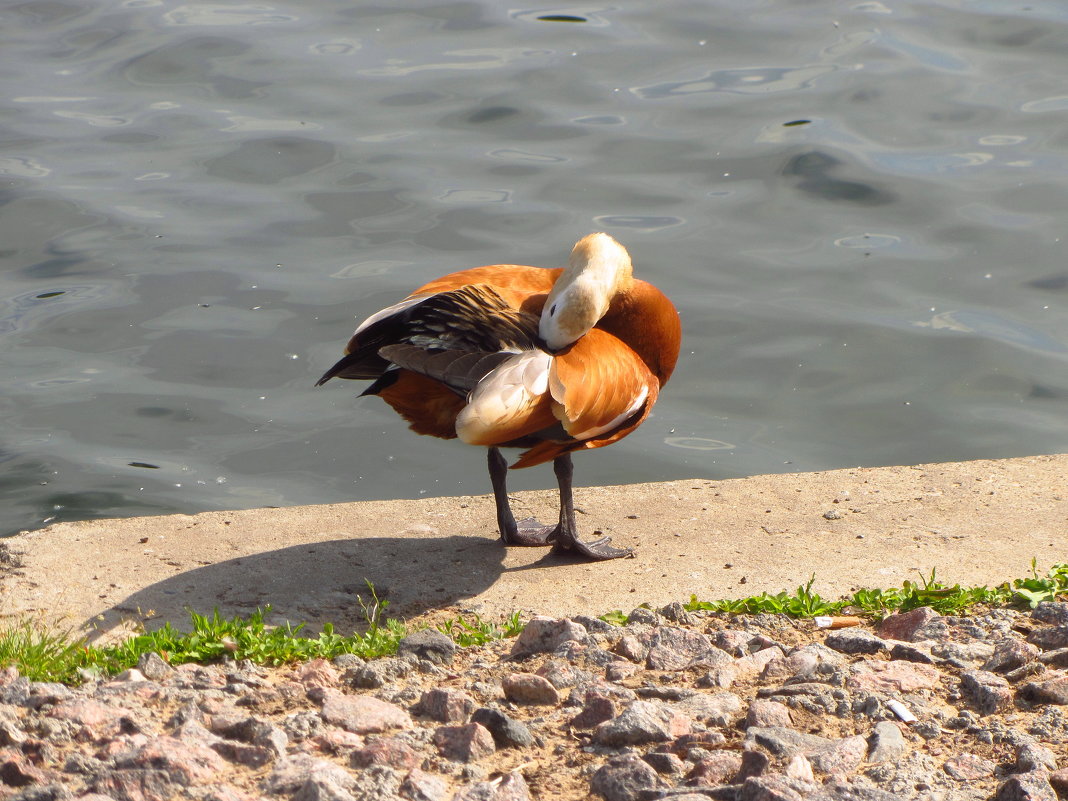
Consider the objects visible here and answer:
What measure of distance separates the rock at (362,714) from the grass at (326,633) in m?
0.54

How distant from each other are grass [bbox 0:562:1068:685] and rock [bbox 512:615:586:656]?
0.63 feet

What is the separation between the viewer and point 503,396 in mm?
4320

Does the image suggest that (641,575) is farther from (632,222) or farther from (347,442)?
(632,222)

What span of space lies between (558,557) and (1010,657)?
2.12 m

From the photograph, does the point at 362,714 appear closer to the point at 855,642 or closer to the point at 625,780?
the point at 625,780

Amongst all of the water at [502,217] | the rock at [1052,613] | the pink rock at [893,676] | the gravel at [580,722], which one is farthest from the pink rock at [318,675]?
the water at [502,217]

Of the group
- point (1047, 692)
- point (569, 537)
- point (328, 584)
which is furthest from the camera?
point (569, 537)

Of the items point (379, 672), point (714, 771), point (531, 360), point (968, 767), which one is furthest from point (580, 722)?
point (531, 360)

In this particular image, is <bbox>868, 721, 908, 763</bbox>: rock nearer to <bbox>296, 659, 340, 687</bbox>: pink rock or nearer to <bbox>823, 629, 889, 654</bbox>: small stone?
<bbox>823, 629, 889, 654</bbox>: small stone

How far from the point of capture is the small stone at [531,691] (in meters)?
3.16

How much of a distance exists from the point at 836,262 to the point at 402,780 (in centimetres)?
673

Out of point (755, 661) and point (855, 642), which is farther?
point (855, 642)

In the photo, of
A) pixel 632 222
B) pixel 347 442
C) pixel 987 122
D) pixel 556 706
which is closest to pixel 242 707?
pixel 556 706

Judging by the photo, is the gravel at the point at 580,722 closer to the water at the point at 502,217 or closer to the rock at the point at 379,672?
the rock at the point at 379,672
